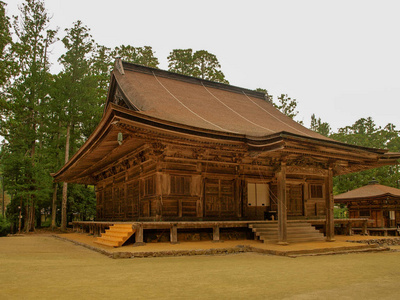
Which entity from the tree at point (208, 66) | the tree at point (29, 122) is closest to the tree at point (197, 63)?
the tree at point (208, 66)

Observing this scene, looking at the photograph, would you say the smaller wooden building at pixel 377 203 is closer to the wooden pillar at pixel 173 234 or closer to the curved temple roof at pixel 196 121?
the curved temple roof at pixel 196 121

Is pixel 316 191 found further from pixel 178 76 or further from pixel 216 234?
pixel 178 76

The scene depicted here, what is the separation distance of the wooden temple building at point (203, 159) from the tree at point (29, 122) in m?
8.02

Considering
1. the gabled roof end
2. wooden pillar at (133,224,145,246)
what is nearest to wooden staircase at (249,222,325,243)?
wooden pillar at (133,224,145,246)

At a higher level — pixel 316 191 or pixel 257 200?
pixel 316 191

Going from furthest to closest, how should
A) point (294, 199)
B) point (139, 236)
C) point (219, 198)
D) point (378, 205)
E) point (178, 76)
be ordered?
point (378, 205) → point (178, 76) → point (294, 199) → point (219, 198) → point (139, 236)

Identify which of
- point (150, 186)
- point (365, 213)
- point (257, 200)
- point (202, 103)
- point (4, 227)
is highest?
point (202, 103)

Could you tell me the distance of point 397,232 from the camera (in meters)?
22.3

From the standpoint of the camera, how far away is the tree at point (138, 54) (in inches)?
1438

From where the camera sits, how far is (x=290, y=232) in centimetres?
1273

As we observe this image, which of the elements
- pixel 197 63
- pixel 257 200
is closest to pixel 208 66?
pixel 197 63

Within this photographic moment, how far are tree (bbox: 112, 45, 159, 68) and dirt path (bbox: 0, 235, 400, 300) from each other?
1221 inches

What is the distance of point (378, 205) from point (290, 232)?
13.0 meters

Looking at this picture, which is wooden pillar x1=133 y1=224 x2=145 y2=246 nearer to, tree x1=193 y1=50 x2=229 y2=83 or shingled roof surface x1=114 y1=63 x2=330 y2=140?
shingled roof surface x1=114 y1=63 x2=330 y2=140
